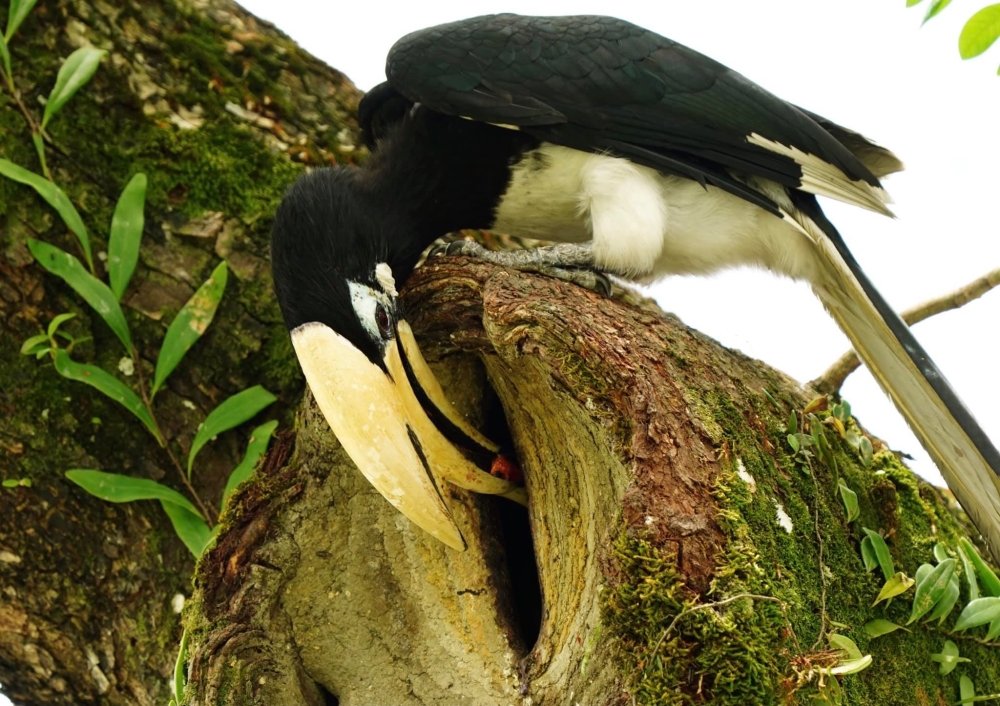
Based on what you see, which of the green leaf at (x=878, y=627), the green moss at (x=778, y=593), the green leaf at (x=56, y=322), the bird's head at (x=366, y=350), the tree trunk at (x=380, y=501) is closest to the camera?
the green moss at (x=778, y=593)

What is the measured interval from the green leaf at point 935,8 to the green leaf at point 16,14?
2.07 meters

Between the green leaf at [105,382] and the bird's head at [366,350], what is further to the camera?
the green leaf at [105,382]

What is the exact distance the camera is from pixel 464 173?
8.05 ft

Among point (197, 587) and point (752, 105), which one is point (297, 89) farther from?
point (197, 587)

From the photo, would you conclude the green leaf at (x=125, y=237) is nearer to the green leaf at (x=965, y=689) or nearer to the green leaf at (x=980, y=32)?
the green leaf at (x=980, y=32)

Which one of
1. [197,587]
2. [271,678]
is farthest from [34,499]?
[271,678]

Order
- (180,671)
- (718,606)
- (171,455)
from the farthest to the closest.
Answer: (171,455)
(180,671)
(718,606)

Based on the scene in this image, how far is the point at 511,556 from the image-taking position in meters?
2.23

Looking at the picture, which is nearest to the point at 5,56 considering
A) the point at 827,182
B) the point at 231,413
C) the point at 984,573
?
the point at 231,413

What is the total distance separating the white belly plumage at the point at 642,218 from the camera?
90.0 inches

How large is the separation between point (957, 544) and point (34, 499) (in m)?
2.06

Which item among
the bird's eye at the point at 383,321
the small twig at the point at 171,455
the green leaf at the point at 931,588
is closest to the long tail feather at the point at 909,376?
the green leaf at the point at 931,588

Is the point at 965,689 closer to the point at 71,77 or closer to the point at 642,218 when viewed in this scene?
the point at 642,218

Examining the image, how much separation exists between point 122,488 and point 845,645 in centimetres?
159
